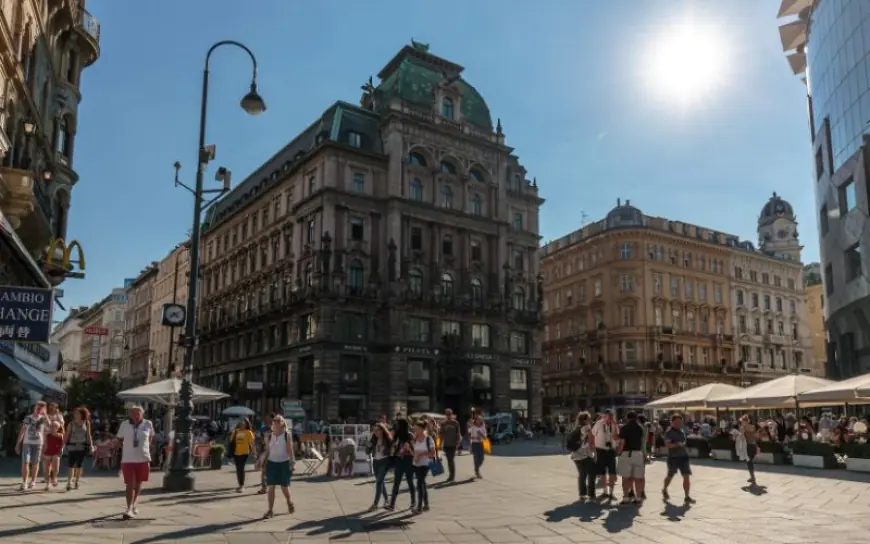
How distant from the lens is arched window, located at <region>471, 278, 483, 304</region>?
5675 centimetres

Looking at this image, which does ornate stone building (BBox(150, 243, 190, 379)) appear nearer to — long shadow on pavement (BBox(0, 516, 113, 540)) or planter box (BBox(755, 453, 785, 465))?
planter box (BBox(755, 453, 785, 465))

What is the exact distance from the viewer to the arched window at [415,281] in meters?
53.7

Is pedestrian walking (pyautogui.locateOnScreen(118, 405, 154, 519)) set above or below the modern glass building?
below

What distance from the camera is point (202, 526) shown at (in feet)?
37.3

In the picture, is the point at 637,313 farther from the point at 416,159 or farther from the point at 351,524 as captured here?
the point at 351,524

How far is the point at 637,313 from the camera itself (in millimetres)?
69438

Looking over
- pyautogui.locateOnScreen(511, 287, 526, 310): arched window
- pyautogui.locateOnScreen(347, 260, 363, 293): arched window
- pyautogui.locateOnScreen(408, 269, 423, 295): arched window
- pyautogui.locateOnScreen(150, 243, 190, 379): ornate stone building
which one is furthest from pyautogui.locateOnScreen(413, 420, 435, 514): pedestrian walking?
pyautogui.locateOnScreen(150, 243, 190, 379): ornate stone building

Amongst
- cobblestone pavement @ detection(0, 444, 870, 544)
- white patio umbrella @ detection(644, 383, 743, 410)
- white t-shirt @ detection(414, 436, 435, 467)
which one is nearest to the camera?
cobblestone pavement @ detection(0, 444, 870, 544)

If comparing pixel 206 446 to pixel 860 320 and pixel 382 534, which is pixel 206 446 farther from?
pixel 860 320

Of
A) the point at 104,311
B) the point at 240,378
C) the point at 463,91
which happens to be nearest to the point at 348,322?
the point at 240,378

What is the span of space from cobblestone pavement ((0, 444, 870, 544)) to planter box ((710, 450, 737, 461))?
28.2 ft

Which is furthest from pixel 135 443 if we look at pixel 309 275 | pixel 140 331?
pixel 140 331

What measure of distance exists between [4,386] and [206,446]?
24.6 feet

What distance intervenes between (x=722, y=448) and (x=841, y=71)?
2297 cm
